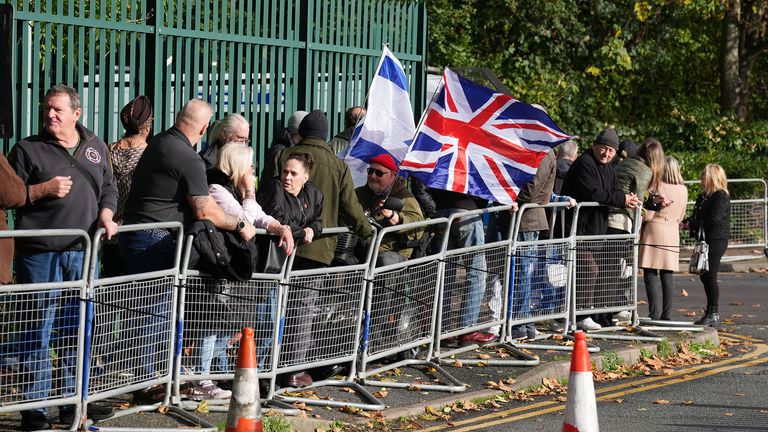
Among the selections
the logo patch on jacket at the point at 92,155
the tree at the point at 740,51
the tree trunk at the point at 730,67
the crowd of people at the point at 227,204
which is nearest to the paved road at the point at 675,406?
the crowd of people at the point at 227,204

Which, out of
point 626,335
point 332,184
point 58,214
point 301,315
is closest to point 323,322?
point 301,315

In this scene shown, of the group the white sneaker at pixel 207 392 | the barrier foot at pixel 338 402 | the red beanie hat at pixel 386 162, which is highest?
the red beanie hat at pixel 386 162

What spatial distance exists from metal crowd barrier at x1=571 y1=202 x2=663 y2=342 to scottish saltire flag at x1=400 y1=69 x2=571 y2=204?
87 cm

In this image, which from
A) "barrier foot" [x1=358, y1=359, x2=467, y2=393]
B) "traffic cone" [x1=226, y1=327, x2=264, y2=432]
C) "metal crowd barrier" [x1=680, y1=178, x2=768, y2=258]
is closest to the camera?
"traffic cone" [x1=226, y1=327, x2=264, y2=432]

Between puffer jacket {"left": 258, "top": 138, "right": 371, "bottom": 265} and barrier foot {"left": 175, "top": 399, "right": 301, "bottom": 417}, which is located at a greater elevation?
puffer jacket {"left": 258, "top": 138, "right": 371, "bottom": 265}

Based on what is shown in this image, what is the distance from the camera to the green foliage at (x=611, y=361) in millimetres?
11023

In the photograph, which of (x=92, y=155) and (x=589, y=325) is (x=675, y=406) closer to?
(x=589, y=325)

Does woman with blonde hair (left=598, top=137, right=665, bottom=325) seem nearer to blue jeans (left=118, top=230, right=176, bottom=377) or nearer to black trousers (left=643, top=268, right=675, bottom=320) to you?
black trousers (left=643, top=268, right=675, bottom=320)

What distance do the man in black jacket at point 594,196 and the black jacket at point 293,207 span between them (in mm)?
Answer: 3559

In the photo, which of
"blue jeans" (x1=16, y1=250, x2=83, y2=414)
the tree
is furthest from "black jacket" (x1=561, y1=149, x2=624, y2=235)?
the tree

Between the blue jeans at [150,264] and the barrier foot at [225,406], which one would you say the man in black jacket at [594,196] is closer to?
the barrier foot at [225,406]

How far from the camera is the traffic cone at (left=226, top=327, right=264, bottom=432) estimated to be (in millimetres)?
6523

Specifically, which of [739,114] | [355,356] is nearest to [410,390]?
[355,356]

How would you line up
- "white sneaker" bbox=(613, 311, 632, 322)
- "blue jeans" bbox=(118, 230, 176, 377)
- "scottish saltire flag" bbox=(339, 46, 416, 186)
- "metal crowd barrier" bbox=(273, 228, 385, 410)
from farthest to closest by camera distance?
"white sneaker" bbox=(613, 311, 632, 322) < "scottish saltire flag" bbox=(339, 46, 416, 186) < "metal crowd barrier" bbox=(273, 228, 385, 410) < "blue jeans" bbox=(118, 230, 176, 377)
